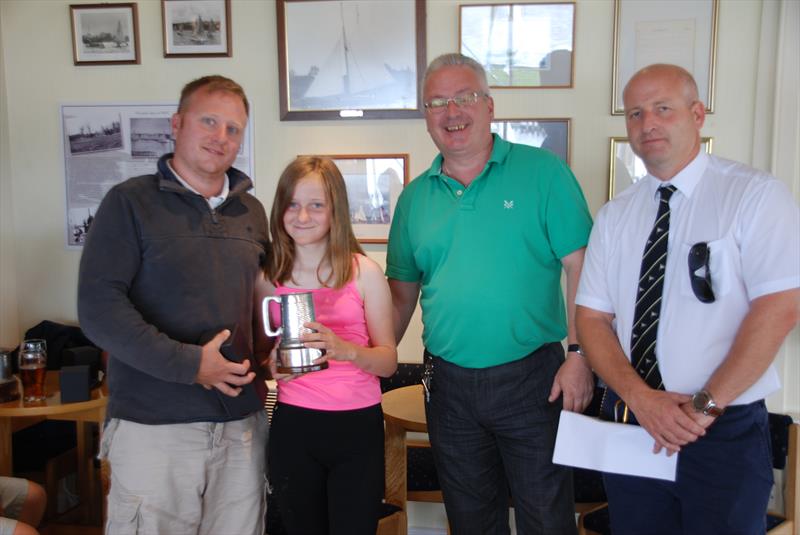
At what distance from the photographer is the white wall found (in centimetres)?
295

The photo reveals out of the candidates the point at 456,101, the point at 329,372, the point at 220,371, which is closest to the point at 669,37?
the point at 456,101

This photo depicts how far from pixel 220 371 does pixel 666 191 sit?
1.15 meters

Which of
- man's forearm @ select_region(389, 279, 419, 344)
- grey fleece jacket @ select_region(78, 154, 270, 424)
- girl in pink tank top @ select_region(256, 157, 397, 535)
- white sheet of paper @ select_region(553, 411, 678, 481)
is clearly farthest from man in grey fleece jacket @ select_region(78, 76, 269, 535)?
white sheet of paper @ select_region(553, 411, 678, 481)

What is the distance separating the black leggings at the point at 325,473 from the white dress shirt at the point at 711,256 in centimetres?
72

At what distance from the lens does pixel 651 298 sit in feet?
5.14

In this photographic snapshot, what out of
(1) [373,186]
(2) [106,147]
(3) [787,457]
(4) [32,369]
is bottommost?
(3) [787,457]

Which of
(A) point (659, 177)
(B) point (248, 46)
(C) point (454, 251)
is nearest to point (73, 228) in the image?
(B) point (248, 46)

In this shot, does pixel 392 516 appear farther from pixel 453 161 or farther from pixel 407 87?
pixel 407 87

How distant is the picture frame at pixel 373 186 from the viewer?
321 centimetres

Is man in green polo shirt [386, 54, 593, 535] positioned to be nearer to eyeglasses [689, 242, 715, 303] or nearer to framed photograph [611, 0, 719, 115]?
eyeglasses [689, 242, 715, 303]

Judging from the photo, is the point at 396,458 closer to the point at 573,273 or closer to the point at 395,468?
the point at 395,468

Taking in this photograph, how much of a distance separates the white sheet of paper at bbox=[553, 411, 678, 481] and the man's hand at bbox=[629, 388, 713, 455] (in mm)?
31

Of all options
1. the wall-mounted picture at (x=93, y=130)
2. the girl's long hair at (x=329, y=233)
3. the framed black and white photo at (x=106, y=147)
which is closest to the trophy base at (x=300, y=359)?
the girl's long hair at (x=329, y=233)

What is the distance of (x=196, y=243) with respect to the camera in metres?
1.58
